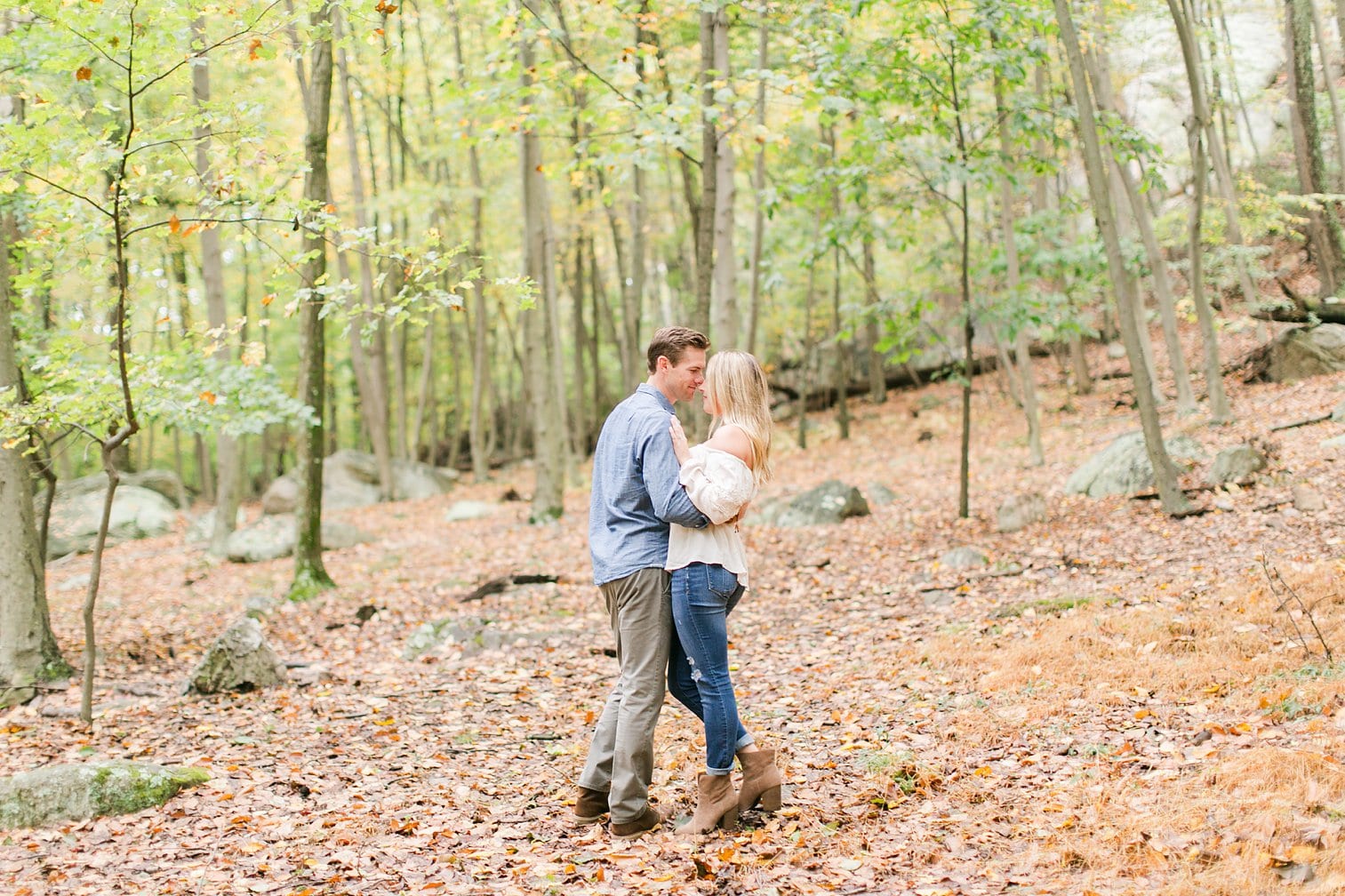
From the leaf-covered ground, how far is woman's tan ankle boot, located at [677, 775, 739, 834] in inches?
3.5

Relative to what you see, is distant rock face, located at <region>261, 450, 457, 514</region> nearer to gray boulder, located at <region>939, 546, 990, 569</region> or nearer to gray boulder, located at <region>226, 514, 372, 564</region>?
gray boulder, located at <region>226, 514, 372, 564</region>

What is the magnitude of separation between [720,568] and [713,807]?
39.3 inches

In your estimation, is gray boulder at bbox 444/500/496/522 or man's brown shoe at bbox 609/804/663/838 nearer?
man's brown shoe at bbox 609/804/663/838

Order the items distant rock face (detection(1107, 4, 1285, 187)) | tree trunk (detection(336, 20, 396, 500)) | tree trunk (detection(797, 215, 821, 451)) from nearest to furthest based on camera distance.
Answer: tree trunk (detection(336, 20, 396, 500)) → tree trunk (detection(797, 215, 821, 451)) → distant rock face (detection(1107, 4, 1285, 187))

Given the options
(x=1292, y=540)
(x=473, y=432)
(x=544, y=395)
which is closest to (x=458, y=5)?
(x=544, y=395)

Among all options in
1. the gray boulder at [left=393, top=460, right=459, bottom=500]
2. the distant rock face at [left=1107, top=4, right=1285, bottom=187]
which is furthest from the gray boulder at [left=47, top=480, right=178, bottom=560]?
the distant rock face at [left=1107, top=4, right=1285, bottom=187]

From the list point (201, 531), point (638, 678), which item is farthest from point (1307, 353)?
point (201, 531)

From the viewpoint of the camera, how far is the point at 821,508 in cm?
1228

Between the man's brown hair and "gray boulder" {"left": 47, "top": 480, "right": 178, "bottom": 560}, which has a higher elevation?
the man's brown hair

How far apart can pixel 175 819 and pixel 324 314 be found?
2734 mm

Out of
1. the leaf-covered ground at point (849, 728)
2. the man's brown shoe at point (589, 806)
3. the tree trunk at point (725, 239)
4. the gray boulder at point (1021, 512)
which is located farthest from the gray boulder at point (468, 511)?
the man's brown shoe at point (589, 806)

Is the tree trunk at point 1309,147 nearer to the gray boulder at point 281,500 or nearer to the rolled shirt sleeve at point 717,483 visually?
the rolled shirt sleeve at point 717,483

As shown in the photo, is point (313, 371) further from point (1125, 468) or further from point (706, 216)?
point (1125, 468)

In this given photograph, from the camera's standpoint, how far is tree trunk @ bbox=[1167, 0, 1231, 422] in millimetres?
9570
